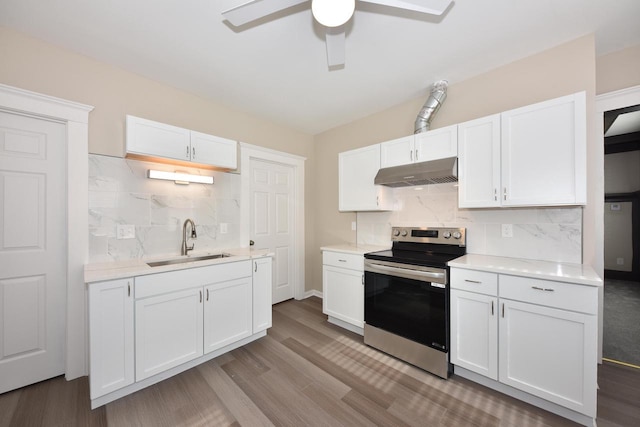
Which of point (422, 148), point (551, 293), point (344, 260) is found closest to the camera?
point (551, 293)

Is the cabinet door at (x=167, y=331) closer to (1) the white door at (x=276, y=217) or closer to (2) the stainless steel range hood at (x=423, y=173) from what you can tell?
(1) the white door at (x=276, y=217)

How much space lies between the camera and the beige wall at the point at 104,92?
188 cm

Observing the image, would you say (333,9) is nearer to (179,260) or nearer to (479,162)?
(479,162)

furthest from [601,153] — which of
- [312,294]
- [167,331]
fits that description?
[167,331]

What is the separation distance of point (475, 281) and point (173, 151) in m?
2.88

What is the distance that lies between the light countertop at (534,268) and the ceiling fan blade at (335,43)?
6.02 ft

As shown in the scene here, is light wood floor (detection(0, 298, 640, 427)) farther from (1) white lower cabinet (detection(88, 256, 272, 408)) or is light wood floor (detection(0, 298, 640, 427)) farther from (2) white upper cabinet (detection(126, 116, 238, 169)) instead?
(2) white upper cabinet (detection(126, 116, 238, 169))

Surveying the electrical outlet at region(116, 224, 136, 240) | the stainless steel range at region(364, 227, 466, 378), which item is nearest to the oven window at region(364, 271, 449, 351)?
the stainless steel range at region(364, 227, 466, 378)

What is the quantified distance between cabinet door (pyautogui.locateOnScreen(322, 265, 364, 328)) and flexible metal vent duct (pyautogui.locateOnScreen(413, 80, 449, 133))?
1700 millimetres

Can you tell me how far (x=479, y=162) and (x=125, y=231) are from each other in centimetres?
327

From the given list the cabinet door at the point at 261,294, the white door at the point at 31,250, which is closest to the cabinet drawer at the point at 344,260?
the cabinet door at the point at 261,294

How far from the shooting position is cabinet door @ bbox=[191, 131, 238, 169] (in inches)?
99.3

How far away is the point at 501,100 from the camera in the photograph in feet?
7.55

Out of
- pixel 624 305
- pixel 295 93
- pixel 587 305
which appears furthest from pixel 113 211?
pixel 624 305
